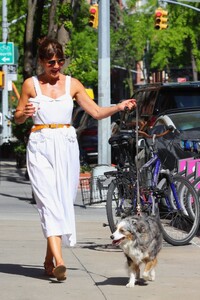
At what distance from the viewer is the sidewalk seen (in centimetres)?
754

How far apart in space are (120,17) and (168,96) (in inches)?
1718

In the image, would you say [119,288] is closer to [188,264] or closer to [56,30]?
[188,264]

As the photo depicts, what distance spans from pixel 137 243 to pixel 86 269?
120 cm

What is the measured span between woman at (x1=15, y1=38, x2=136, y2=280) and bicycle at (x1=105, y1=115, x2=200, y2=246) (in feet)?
7.38

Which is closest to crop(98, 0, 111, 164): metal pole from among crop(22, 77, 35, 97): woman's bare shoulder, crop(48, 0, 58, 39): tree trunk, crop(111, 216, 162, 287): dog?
crop(48, 0, 58, 39): tree trunk

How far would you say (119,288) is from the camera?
7.76 m

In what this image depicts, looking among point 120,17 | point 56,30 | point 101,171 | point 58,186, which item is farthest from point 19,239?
point 120,17

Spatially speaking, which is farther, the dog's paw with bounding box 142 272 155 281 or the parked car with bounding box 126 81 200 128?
the parked car with bounding box 126 81 200 128

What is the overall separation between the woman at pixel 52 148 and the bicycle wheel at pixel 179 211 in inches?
97.8

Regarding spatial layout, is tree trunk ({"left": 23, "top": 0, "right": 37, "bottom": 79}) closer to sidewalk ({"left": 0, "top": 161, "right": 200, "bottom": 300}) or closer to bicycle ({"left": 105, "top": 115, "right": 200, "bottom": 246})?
sidewalk ({"left": 0, "top": 161, "right": 200, "bottom": 300})

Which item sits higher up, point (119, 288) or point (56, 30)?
point (56, 30)

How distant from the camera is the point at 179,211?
34.4 feet

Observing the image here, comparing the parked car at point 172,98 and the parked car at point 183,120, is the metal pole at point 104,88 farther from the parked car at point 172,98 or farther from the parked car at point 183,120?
the parked car at point 183,120

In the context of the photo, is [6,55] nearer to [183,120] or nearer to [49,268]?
[183,120]
